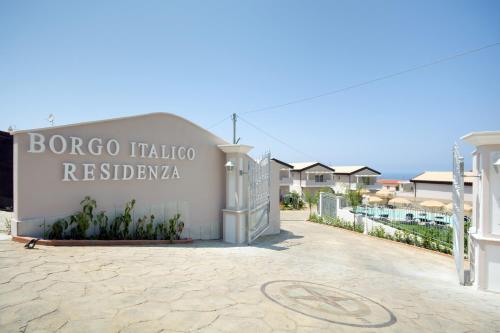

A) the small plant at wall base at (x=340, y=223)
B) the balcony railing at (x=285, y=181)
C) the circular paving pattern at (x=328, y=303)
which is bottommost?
the small plant at wall base at (x=340, y=223)

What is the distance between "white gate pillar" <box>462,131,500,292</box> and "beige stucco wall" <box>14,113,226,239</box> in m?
7.84

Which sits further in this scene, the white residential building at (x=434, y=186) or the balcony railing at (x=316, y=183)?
the balcony railing at (x=316, y=183)

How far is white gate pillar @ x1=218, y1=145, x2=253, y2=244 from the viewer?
417 inches

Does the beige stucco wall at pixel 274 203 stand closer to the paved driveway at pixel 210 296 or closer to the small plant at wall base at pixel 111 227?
the small plant at wall base at pixel 111 227

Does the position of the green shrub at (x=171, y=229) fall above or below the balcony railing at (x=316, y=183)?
below

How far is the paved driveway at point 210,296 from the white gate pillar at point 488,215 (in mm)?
433

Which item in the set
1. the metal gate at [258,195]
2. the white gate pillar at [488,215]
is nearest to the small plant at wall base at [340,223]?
the metal gate at [258,195]

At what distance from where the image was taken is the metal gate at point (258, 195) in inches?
440

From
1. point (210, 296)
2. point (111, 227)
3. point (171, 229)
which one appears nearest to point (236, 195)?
point (171, 229)

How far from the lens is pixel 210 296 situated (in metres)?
4.60

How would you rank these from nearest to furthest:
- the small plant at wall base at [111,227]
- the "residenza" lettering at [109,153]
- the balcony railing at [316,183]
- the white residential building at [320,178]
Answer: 1. the "residenza" lettering at [109,153]
2. the small plant at wall base at [111,227]
3. the white residential building at [320,178]
4. the balcony railing at [316,183]

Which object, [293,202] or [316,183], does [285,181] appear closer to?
[316,183]

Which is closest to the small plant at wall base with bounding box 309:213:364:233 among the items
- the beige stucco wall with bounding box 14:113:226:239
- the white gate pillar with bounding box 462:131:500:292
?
the beige stucco wall with bounding box 14:113:226:239

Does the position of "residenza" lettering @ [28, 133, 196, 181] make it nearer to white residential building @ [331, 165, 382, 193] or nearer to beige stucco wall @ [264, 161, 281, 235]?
beige stucco wall @ [264, 161, 281, 235]
